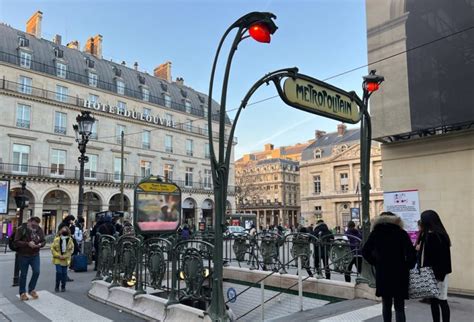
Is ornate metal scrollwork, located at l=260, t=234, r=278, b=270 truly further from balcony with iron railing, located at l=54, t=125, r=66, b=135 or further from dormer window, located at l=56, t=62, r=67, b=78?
dormer window, located at l=56, t=62, r=67, b=78

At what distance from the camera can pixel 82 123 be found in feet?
45.1

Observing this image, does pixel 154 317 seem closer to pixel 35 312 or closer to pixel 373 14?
pixel 35 312

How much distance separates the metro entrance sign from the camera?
243 inches

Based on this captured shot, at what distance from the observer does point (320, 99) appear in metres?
6.67

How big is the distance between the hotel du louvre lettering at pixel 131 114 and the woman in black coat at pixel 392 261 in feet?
139

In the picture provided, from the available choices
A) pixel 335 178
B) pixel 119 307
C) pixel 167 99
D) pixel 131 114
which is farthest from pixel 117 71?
pixel 119 307

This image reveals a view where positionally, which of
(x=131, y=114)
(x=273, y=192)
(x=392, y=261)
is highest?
(x=131, y=114)

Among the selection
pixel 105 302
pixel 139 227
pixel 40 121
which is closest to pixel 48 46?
pixel 40 121

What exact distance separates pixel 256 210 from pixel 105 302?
90.1 meters

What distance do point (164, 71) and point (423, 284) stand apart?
2208 inches

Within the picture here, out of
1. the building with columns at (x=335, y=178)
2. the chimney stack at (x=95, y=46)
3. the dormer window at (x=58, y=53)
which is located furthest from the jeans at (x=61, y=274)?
the building with columns at (x=335, y=178)

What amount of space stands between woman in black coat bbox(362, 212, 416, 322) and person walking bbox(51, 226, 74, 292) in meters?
7.24

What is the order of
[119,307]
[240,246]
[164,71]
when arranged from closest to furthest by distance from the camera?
1. [119,307]
2. [240,246]
3. [164,71]

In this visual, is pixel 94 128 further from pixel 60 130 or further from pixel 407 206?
pixel 407 206
